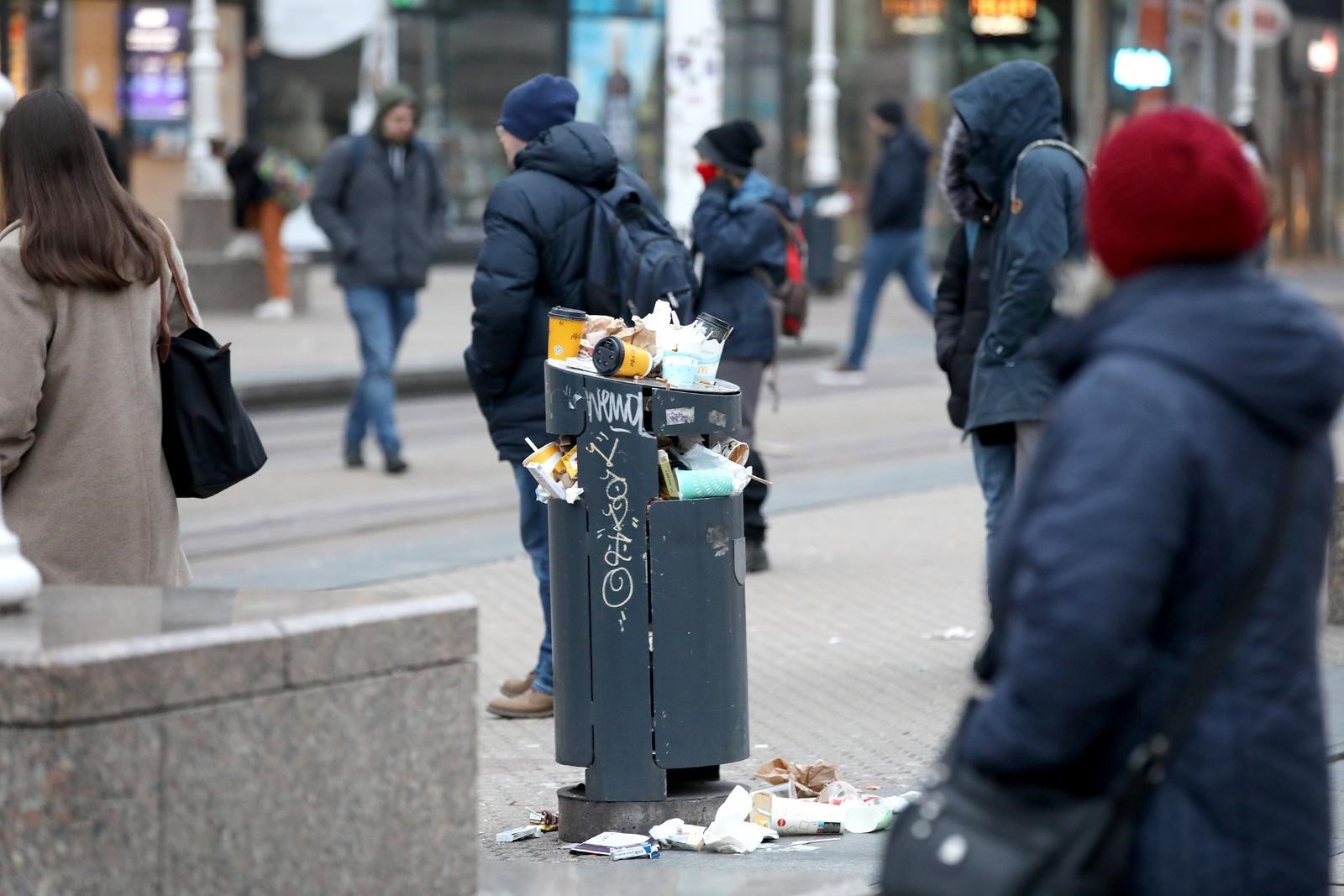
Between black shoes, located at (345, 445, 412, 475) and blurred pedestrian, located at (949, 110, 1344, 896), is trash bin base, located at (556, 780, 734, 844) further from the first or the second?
black shoes, located at (345, 445, 412, 475)

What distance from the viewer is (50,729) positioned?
3.28 metres

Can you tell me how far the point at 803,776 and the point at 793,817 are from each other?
0.29 m

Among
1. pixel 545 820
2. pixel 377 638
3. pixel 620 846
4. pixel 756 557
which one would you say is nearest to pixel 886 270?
pixel 756 557

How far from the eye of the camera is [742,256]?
8461 mm

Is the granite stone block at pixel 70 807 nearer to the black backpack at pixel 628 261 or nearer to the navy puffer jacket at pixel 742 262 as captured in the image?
the black backpack at pixel 628 261

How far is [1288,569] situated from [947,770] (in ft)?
1.57

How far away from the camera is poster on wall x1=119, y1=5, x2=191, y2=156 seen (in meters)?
25.0

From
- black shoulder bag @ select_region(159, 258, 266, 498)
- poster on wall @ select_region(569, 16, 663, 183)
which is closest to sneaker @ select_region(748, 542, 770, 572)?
black shoulder bag @ select_region(159, 258, 266, 498)

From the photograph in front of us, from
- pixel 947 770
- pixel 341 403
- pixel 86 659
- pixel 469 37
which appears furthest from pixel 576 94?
pixel 469 37

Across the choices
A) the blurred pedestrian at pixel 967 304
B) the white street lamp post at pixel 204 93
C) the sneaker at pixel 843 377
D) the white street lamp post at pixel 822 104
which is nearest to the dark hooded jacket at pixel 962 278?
the blurred pedestrian at pixel 967 304

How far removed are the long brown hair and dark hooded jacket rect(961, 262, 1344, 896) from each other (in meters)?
2.72

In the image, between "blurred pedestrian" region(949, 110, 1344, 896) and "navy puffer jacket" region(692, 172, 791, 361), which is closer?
"blurred pedestrian" region(949, 110, 1344, 896)

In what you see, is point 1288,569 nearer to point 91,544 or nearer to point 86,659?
point 86,659

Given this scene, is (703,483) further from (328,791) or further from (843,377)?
(843,377)
